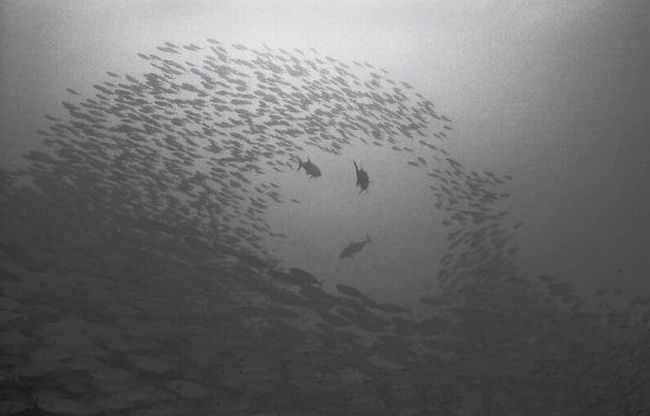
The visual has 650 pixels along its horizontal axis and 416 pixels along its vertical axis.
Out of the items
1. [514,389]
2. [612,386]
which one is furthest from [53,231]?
[612,386]

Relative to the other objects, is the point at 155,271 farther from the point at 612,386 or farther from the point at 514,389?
the point at 612,386

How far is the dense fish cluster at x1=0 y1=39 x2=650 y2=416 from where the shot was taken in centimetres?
680

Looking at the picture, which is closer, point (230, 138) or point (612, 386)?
point (612, 386)

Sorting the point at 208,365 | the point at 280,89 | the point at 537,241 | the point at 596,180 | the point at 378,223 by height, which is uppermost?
the point at 596,180

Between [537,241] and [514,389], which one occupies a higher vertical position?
[537,241]

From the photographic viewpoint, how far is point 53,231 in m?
9.19

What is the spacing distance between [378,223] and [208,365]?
10.8 metres

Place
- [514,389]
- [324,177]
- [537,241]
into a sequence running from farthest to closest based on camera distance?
[324,177] < [537,241] < [514,389]

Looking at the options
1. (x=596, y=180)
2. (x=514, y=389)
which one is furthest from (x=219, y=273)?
(x=596, y=180)

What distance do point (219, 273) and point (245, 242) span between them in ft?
9.84

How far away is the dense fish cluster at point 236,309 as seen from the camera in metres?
6.80

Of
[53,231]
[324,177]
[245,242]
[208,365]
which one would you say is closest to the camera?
[208,365]

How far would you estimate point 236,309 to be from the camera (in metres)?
9.55

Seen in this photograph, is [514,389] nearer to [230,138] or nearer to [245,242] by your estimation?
[245,242]
